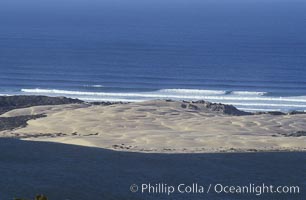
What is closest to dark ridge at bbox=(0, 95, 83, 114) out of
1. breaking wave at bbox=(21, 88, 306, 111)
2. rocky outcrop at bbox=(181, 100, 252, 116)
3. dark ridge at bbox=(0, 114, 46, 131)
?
dark ridge at bbox=(0, 114, 46, 131)

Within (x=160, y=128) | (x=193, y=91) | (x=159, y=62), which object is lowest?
(x=160, y=128)

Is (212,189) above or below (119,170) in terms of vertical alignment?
below

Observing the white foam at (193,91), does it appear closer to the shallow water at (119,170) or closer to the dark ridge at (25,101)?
the dark ridge at (25,101)

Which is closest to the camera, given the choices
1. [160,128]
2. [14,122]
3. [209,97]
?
[160,128]

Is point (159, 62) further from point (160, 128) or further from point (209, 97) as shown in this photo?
point (160, 128)

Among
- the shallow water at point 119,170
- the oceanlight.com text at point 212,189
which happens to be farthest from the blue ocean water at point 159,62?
the oceanlight.com text at point 212,189

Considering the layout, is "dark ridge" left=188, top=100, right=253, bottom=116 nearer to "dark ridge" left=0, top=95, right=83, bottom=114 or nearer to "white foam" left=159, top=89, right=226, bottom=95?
"dark ridge" left=0, top=95, right=83, bottom=114

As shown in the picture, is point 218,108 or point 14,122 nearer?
point 14,122

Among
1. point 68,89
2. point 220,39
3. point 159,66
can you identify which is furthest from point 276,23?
point 68,89

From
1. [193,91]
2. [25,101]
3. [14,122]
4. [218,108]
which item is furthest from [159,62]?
[14,122]
